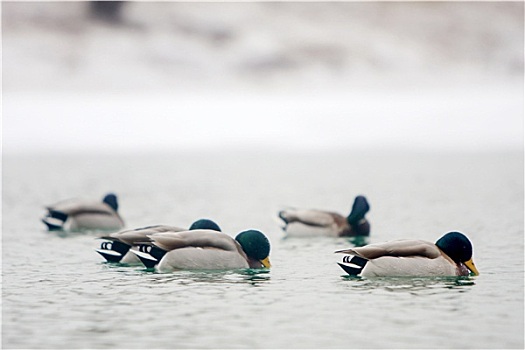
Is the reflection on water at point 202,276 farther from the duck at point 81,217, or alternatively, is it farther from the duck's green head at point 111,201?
the duck's green head at point 111,201

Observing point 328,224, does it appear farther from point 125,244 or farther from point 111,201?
point 125,244

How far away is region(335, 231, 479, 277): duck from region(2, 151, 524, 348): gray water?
0.12 meters

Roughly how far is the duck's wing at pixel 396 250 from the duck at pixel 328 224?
361 centimetres

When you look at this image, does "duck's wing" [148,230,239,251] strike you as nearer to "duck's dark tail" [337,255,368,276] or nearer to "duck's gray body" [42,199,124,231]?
"duck's dark tail" [337,255,368,276]

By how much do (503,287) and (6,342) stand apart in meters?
4.20

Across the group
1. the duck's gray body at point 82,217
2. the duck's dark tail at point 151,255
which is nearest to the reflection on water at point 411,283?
the duck's dark tail at point 151,255

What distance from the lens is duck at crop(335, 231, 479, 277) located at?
1084 cm

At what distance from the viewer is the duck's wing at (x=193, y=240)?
11.4m

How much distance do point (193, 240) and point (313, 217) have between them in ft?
11.6

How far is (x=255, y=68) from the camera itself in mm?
54438

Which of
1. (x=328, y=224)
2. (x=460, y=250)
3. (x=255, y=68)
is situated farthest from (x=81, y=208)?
(x=255, y=68)

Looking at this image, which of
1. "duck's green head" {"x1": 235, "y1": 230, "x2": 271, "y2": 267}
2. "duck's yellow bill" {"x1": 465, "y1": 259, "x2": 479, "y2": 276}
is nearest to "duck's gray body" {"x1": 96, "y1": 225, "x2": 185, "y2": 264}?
"duck's green head" {"x1": 235, "y1": 230, "x2": 271, "y2": 267}

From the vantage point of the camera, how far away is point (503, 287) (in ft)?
34.2

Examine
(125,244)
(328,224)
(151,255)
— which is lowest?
(151,255)
